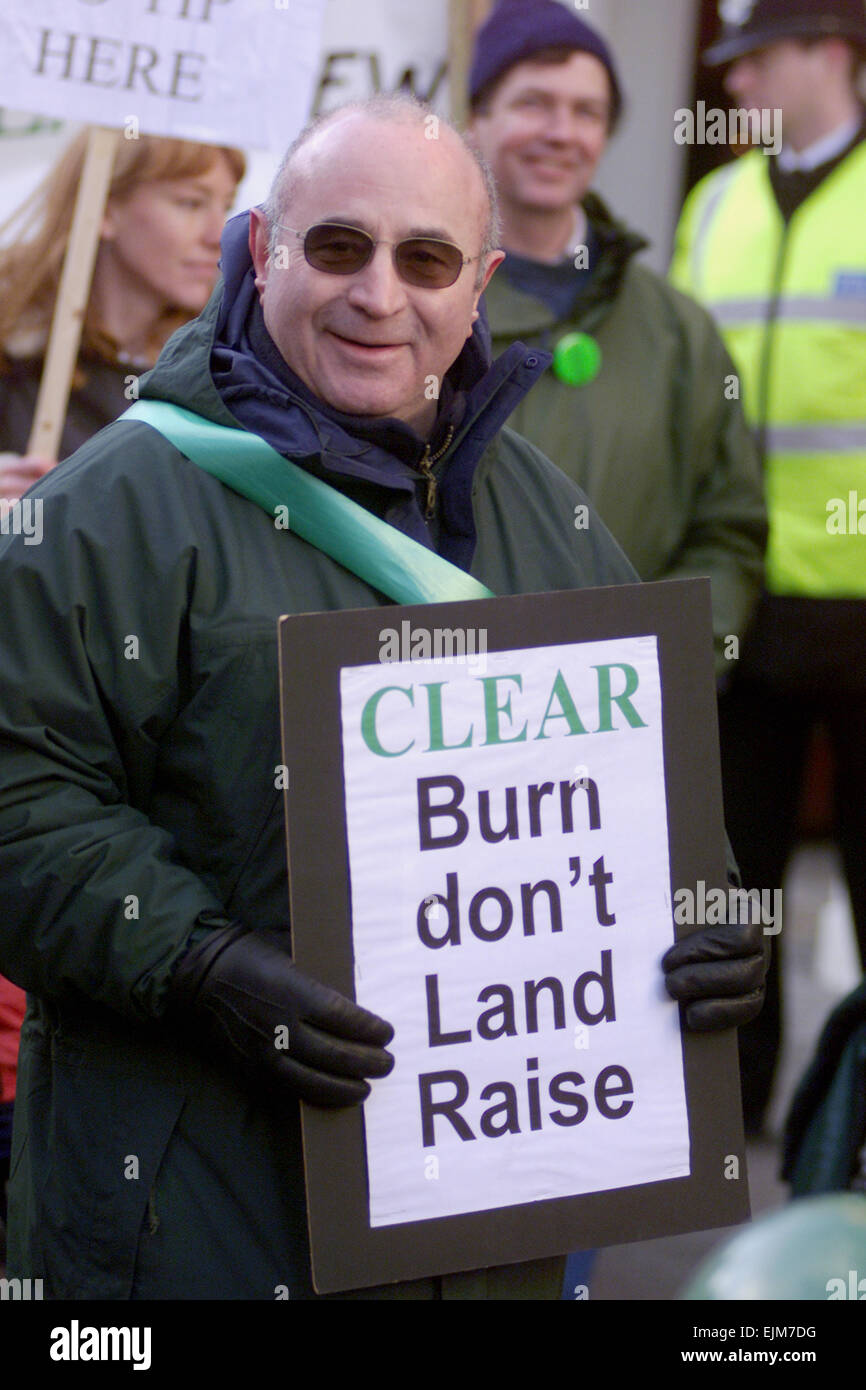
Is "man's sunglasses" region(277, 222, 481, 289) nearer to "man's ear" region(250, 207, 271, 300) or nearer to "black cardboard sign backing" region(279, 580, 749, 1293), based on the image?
"man's ear" region(250, 207, 271, 300)

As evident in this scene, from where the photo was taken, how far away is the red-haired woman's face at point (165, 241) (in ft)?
11.4

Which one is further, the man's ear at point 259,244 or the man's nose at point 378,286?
the man's ear at point 259,244

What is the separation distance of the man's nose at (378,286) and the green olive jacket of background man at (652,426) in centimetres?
145

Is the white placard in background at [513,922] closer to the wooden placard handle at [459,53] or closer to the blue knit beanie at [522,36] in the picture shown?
the blue knit beanie at [522,36]

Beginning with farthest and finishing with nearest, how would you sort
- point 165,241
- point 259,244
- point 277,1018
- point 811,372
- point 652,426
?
1. point 811,372
2. point 652,426
3. point 165,241
4. point 259,244
5. point 277,1018

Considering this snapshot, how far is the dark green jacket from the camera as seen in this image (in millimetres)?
1896

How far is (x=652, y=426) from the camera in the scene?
142 inches

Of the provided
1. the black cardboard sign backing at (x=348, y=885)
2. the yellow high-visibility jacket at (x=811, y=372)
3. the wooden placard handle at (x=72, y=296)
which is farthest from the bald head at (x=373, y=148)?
the yellow high-visibility jacket at (x=811, y=372)

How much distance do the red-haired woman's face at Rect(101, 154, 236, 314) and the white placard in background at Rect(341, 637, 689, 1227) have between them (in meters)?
1.71

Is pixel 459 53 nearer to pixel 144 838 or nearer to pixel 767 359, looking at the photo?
pixel 767 359

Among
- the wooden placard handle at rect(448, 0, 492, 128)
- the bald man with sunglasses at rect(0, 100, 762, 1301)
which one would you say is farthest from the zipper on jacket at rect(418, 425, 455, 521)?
the wooden placard handle at rect(448, 0, 492, 128)

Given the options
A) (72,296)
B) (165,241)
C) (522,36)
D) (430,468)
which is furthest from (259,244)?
(522,36)

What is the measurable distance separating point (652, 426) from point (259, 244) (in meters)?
1.59
